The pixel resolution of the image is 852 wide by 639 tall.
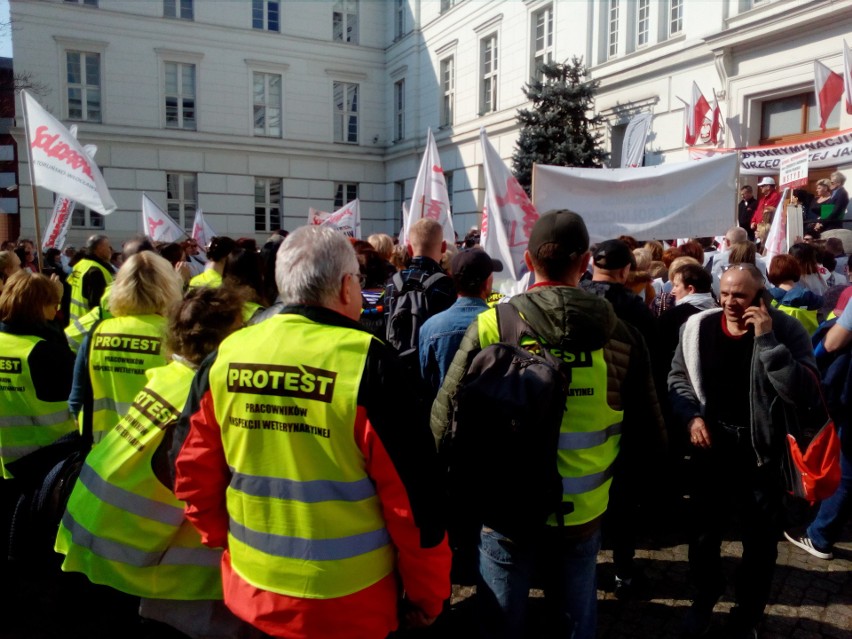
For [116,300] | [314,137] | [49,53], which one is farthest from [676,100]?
[49,53]

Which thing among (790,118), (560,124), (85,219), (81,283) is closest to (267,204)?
(85,219)

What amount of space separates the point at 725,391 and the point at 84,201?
6.29 metres

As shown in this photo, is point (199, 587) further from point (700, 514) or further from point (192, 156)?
point (192, 156)

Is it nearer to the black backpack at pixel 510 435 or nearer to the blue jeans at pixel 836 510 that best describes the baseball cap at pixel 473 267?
the black backpack at pixel 510 435

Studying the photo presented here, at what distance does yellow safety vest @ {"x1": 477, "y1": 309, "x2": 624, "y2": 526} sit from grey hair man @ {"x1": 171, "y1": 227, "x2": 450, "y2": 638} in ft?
2.06

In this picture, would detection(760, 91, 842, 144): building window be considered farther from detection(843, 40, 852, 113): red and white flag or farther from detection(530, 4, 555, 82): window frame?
detection(530, 4, 555, 82): window frame

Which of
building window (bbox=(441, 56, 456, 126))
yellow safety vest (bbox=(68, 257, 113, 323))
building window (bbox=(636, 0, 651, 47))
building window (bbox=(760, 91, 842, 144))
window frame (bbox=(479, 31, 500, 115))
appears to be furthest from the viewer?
building window (bbox=(441, 56, 456, 126))

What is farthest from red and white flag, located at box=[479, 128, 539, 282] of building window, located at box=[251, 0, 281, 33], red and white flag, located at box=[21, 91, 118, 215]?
building window, located at box=[251, 0, 281, 33]

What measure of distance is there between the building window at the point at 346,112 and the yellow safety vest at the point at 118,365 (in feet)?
82.5

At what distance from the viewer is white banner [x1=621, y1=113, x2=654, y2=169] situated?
14344 millimetres

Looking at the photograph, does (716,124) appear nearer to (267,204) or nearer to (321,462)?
(321,462)

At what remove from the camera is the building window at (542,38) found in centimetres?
1848

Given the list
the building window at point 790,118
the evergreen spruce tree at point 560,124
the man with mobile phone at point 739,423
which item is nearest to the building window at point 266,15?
the evergreen spruce tree at point 560,124

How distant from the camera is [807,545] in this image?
4199mm
